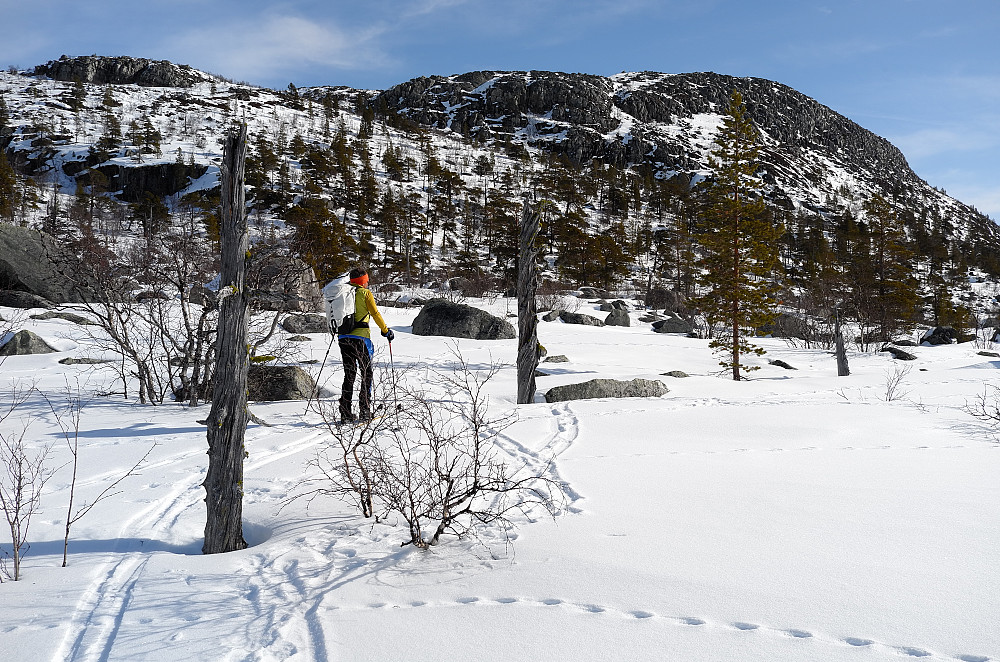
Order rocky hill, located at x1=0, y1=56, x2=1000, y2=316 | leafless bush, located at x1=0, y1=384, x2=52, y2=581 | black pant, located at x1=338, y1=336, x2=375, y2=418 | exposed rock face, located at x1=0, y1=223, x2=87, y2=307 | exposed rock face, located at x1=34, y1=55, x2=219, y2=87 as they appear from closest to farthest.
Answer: leafless bush, located at x1=0, y1=384, x2=52, y2=581 < black pant, located at x1=338, y1=336, x2=375, y2=418 < exposed rock face, located at x1=0, y1=223, x2=87, y2=307 < rocky hill, located at x1=0, y1=56, x2=1000, y2=316 < exposed rock face, located at x1=34, y1=55, x2=219, y2=87

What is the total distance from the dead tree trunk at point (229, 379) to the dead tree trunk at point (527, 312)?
510 cm

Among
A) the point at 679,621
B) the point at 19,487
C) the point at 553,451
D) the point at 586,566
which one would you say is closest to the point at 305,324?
the point at 553,451

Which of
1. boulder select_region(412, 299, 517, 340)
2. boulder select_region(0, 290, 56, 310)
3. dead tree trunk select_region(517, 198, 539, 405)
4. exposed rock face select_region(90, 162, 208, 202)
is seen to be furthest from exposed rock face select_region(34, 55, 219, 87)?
dead tree trunk select_region(517, 198, 539, 405)

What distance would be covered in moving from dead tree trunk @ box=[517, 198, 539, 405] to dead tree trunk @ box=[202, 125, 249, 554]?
201 inches

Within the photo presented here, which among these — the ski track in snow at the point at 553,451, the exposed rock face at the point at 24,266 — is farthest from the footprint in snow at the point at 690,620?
the exposed rock face at the point at 24,266

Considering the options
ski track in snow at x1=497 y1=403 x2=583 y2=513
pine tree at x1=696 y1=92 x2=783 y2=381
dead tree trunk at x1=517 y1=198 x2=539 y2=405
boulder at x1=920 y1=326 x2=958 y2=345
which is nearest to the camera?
ski track in snow at x1=497 y1=403 x2=583 y2=513

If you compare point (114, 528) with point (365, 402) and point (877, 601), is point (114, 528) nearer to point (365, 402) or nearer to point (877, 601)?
point (365, 402)

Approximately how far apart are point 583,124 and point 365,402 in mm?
101956

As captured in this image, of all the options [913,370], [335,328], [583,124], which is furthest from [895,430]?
[583,124]

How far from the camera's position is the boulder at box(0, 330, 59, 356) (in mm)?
9945

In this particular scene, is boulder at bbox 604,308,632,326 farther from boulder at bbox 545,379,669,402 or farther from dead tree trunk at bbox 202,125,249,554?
dead tree trunk at bbox 202,125,249,554

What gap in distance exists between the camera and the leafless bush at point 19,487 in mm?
2490

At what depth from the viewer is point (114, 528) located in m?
3.19

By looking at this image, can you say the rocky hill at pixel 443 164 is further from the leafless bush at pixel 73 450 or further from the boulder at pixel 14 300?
the boulder at pixel 14 300
